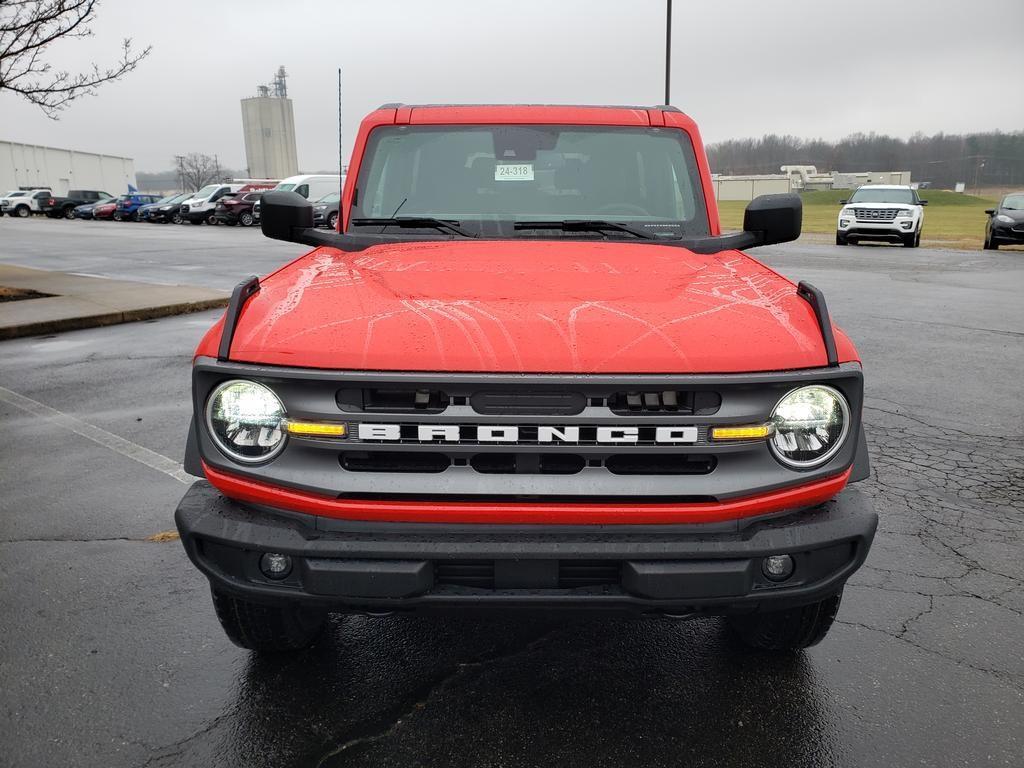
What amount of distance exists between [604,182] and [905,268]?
52.7ft

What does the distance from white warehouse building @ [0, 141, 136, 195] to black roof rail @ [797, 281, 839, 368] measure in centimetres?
8409

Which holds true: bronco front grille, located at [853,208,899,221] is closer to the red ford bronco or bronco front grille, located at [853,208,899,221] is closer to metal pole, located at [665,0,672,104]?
metal pole, located at [665,0,672,104]

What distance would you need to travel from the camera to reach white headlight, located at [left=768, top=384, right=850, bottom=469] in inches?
90.9

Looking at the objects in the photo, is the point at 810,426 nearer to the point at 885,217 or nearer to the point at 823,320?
the point at 823,320

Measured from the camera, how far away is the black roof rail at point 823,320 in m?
2.34

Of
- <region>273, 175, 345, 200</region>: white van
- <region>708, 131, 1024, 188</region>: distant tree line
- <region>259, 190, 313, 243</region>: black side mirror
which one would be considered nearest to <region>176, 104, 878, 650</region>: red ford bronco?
<region>259, 190, 313, 243</region>: black side mirror

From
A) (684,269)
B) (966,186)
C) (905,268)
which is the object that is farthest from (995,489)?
(966,186)

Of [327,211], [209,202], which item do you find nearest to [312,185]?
[327,211]

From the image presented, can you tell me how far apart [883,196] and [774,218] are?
24.6 meters

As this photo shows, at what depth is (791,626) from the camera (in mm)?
2822

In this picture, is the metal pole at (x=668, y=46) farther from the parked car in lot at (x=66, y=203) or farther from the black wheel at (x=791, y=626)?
the parked car in lot at (x=66, y=203)

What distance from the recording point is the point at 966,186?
116 metres

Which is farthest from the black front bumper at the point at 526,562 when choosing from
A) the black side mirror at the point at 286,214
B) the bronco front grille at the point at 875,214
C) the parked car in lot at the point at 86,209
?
the parked car in lot at the point at 86,209

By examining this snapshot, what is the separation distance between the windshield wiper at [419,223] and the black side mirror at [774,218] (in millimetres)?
1189
